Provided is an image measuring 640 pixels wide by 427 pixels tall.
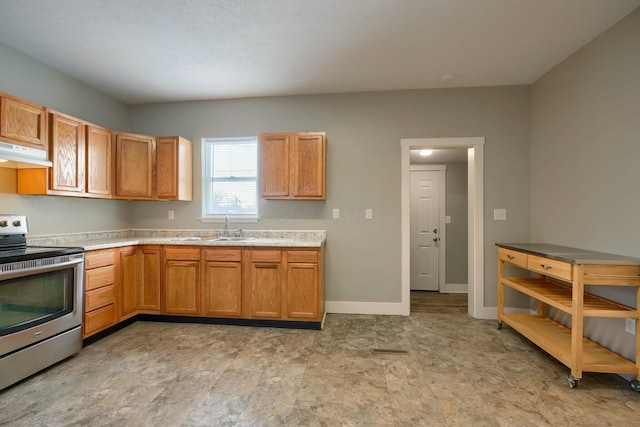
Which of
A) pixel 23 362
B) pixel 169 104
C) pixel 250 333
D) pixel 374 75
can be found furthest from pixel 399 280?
pixel 169 104

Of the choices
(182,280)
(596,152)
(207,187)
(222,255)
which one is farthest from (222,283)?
(596,152)

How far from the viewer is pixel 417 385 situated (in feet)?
6.53

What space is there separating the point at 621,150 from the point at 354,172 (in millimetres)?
2308

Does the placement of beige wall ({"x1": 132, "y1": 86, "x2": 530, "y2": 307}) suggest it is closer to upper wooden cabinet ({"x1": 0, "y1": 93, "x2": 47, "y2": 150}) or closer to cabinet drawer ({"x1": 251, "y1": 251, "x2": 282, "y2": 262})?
cabinet drawer ({"x1": 251, "y1": 251, "x2": 282, "y2": 262})

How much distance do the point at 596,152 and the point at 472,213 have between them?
47.9 inches

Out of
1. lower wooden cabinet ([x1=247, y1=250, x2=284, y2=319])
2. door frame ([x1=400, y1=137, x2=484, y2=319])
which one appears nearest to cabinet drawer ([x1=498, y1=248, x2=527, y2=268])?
door frame ([x1=400, y1=137, x2=484, y2=319])

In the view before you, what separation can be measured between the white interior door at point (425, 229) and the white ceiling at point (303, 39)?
181 centimetres

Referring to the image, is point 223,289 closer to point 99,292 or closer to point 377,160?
point 99,292

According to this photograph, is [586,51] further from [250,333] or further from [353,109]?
[250,333]

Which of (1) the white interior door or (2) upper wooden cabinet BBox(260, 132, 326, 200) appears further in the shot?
(1) the white interior door

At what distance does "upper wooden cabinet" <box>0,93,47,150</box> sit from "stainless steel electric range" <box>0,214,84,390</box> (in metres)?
0.65

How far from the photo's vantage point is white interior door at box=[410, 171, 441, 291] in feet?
15.5

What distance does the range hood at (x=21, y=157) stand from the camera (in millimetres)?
2094

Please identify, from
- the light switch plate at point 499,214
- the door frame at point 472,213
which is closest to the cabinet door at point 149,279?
the door frame at point 472,213
